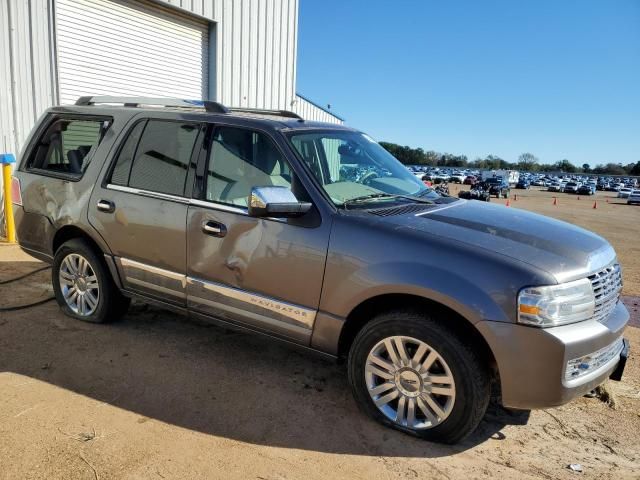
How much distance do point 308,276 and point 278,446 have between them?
1.01 metres

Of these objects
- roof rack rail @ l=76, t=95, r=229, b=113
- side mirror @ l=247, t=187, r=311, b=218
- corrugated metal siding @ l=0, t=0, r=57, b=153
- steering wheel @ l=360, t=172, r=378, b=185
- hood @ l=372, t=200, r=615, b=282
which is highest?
corrugated metal siding @ l=0, t=0, r=57, b=153

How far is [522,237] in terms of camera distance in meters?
3.10

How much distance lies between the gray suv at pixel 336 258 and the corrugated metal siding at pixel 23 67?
3.98 metres

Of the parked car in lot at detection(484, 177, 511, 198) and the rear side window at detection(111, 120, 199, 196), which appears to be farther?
the parked car in lot at detection(484, 177, 511, 198)

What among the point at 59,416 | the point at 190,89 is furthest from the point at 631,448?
the point at 190,89

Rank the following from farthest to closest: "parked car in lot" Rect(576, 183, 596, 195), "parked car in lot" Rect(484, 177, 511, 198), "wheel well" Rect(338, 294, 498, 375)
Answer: "parked car in lot" Rect(576, 183, 596, 195)
"parked car in lot" Rect(484, 177, 511, 198)
"wheel well" Rect(338, 294, 498, 375)

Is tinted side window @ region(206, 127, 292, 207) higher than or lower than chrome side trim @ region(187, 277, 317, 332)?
higher

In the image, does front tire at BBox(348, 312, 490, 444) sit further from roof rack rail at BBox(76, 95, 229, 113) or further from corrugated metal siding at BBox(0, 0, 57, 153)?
corrugated metal siding at BBox(0, 0, 57, 153)

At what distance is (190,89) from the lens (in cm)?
1094

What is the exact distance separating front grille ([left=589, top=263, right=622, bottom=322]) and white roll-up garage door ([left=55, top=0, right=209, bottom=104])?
27.8 feet

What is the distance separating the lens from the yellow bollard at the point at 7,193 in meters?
7.59

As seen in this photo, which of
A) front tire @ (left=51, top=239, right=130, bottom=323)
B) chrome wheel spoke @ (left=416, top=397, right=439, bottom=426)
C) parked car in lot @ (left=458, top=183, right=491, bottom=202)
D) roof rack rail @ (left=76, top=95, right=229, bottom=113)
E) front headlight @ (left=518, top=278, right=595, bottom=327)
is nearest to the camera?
front headlight @ (left=518, top=278, right=595, bottom=327)

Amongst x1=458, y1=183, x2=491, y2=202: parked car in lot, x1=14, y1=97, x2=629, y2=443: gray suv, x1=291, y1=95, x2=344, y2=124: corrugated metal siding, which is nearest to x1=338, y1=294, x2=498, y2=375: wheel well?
x1=14, y1=97, x2=629, y2=443: gray suv

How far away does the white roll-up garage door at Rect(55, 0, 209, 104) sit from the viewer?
8609 millimetres
